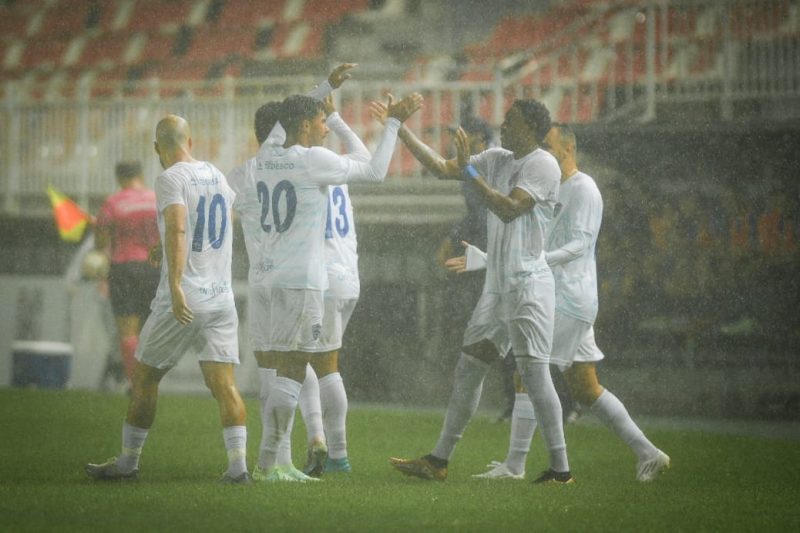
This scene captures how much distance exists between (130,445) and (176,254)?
1086 millimetres

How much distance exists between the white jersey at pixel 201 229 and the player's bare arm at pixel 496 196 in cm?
116

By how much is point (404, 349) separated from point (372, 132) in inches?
116

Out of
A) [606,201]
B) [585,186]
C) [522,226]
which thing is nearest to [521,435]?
[522,226]

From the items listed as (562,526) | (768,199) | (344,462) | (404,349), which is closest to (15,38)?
(404,349)

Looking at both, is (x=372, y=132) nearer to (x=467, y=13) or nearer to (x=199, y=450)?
(x=467, y=13)

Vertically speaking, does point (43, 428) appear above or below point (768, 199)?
below

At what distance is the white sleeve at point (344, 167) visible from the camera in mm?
7785

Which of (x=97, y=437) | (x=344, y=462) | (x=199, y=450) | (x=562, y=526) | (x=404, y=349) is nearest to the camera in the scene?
(x=562, y=526)

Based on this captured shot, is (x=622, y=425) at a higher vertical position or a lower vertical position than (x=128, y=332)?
lower

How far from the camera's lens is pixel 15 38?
2872 cm

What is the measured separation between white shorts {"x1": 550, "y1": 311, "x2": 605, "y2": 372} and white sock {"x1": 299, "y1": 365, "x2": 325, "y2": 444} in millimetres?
1256

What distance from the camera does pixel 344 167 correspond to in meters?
7.80

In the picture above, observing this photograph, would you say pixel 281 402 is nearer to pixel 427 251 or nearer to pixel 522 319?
pixel 522 319

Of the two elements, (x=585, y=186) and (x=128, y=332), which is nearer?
(x=585, y=186)
